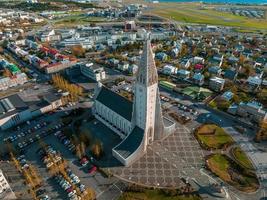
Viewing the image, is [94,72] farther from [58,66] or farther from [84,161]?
[84,161]

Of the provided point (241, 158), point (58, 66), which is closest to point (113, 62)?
point (58, 66)

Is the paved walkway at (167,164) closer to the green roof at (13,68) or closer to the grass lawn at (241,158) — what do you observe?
the grass lawn at (241,158)

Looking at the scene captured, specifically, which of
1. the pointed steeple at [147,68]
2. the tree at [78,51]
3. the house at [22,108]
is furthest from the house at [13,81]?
the pointed steeple at [147,68]

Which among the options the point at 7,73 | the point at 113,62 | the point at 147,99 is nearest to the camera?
the point at 147,99

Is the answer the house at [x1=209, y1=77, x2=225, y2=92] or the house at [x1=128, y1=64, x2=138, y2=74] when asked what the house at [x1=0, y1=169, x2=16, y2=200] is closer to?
the house at [x1=128, y1=64, x2=138, y2=74]

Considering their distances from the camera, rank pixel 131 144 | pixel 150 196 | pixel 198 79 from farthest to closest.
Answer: pixel 198 79, pixel 131 144, pixel 150 196
